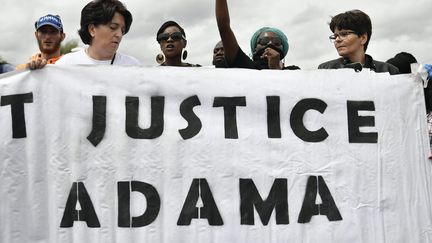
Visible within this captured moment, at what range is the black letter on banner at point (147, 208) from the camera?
3191 mm

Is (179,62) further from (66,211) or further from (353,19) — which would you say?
(66,211)

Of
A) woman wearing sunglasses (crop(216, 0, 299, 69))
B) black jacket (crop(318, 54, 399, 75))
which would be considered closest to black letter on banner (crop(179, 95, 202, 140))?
woman wearing sunglasses (crop(216, 0, 299, 69))

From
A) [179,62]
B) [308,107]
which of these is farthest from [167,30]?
[308,107]

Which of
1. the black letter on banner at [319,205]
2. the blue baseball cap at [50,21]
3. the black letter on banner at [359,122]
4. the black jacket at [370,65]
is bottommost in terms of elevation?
the black letter on banner at [319,205]

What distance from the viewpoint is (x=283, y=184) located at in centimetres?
333

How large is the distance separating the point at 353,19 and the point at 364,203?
1.21 metres

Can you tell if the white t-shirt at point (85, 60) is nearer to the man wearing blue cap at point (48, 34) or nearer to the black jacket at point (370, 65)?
the man wearing blue cap at point (48, 34)

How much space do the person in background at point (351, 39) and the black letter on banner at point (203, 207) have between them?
1.21 m

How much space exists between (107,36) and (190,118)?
728mm

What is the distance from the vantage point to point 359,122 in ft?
11.3

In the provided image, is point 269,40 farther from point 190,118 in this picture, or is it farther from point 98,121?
point 98,121

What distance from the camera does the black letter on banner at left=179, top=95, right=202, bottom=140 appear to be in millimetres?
3318

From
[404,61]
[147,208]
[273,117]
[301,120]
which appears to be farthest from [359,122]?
[147,208]

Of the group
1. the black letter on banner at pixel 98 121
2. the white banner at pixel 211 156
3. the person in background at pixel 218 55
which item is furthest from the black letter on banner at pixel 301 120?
the person in background at pixel 218 55
